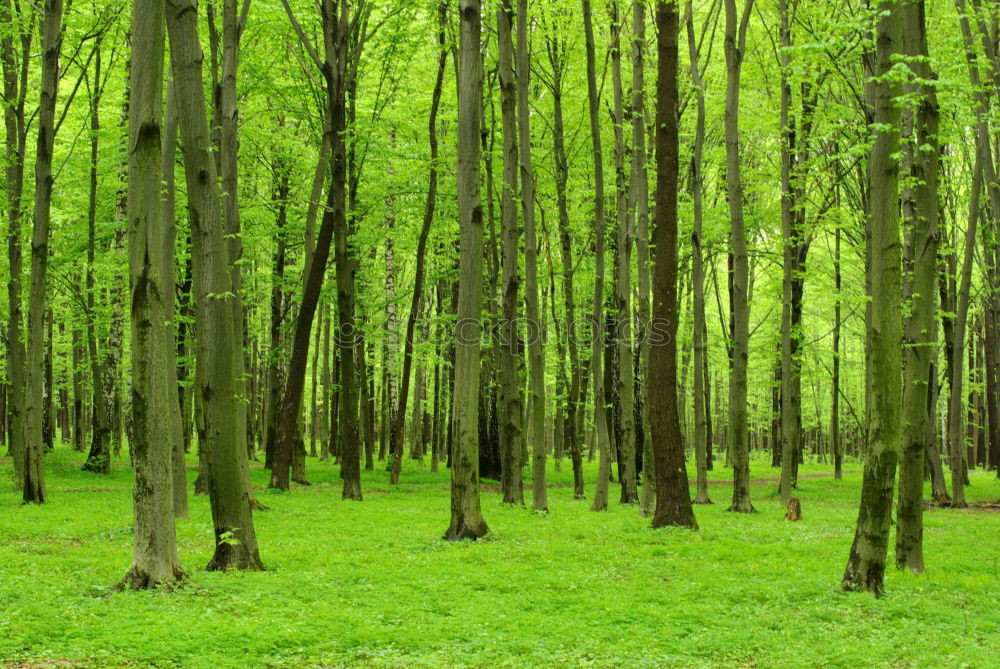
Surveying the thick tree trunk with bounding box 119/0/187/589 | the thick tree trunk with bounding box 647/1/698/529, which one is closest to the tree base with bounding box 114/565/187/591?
the thick tree trunk with bounding box 119/0/187/589

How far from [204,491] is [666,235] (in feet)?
38.1

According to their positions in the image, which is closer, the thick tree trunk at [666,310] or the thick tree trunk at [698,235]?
the thick tree trunk at [666,310]

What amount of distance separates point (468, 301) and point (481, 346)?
501 cm

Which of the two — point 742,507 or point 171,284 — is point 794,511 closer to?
point 742,507

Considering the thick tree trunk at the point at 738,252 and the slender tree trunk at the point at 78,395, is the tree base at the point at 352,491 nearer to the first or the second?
the thick tree trunk at the point at 738,252

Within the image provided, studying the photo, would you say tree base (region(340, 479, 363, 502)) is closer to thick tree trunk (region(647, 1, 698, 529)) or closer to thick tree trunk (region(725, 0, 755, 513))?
thick tree trunk (region(647, 1, 698, 529))

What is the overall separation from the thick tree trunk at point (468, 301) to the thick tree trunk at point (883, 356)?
5.39 m

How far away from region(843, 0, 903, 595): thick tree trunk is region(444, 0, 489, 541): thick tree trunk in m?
5.39

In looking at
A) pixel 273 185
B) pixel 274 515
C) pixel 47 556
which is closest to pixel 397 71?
pixel 273 185

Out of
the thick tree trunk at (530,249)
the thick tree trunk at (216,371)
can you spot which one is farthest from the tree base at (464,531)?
the thick tree trunk at (530,249)

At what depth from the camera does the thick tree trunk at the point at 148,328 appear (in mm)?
7668

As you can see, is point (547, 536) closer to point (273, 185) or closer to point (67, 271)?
point (273, 185)

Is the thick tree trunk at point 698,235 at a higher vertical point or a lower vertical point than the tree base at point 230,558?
higher

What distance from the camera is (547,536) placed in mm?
12531
